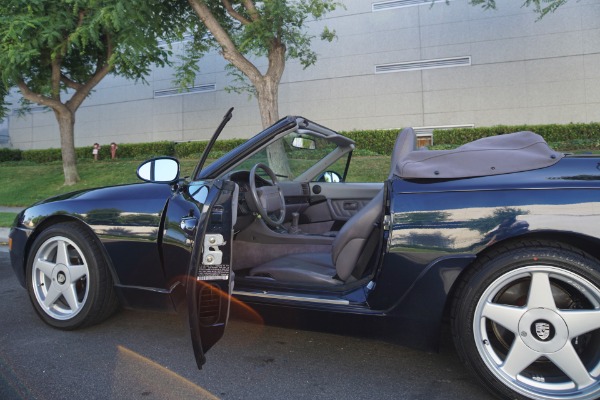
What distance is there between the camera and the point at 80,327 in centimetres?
314

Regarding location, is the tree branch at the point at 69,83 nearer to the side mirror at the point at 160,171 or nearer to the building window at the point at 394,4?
the building window at the point at 394,4

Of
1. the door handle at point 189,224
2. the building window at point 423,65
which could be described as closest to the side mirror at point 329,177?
the door handle at point 189,224

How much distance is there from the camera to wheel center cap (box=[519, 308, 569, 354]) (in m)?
2.04

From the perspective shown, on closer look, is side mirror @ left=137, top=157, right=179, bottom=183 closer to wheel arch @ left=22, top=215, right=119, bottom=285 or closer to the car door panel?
wheel arch @ left=22, top=215, right=119, bottom=285

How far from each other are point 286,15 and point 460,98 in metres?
9.41

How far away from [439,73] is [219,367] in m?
16.1

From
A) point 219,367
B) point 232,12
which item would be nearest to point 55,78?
point 232,12

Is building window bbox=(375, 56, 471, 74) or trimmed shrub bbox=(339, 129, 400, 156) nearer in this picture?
trimmed shrub bbox=(339, 129, 400, 156)

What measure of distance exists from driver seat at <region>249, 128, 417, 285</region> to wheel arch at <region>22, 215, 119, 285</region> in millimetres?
925

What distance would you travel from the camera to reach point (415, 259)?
221 centimetres

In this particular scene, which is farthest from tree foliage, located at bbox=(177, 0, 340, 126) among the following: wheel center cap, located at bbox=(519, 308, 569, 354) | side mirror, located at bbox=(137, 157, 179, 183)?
wheel center cap, located at bbox=(519, 308, 569, 354)

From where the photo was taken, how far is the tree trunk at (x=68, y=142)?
14.2 metres

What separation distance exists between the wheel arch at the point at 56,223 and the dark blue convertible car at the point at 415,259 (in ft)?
0.06

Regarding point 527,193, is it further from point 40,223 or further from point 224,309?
point 40,223
